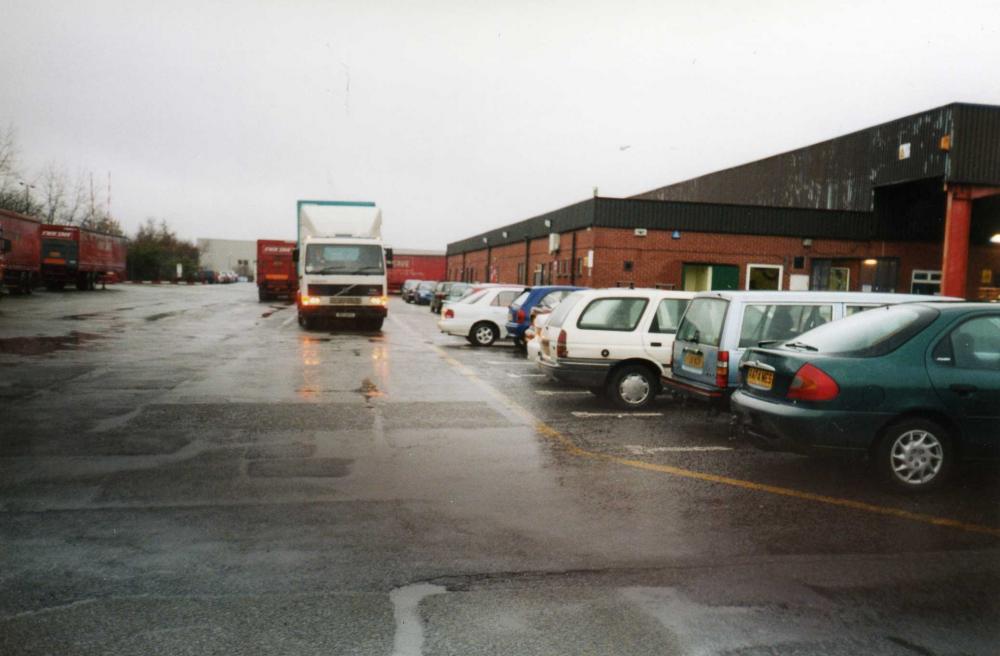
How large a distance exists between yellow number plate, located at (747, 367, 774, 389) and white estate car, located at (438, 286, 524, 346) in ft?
41.4

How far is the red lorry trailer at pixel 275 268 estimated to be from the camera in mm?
42188

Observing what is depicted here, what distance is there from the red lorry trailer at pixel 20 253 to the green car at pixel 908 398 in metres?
35.3

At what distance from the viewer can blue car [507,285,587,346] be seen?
17.1 meters

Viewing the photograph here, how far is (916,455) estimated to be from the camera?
6137 millimetres

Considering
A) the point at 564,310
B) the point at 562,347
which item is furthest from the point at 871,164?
the point at 562,347

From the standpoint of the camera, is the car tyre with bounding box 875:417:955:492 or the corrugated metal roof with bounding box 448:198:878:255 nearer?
the car tyre with bounding box 875:417:955:492

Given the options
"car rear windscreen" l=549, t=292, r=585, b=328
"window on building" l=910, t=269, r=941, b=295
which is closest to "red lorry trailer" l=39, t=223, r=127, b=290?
"car rear windscreen" l=549, t=292, r=585, b=328

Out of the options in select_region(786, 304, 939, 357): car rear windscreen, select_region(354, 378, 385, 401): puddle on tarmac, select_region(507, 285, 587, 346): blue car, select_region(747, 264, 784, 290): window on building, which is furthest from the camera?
select_region(747, 264, 784, 290): window on building

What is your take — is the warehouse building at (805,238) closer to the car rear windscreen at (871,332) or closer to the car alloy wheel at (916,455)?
the car rear windscreen at (871,332)

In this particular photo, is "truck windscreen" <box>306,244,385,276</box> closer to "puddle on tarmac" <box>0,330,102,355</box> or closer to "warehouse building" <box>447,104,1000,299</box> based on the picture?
"puddle on tarmac" <box>0,330,102,355</box>

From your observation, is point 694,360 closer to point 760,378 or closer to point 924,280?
point 760,378

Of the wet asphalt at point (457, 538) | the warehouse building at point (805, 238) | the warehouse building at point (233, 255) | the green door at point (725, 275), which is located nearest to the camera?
the wet asphalt at point (457, 538)

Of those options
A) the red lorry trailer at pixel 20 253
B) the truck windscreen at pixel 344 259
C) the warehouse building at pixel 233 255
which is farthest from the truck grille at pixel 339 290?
the warehouse building at pixel 233 255

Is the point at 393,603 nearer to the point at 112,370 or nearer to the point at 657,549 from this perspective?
the point at 657,549
